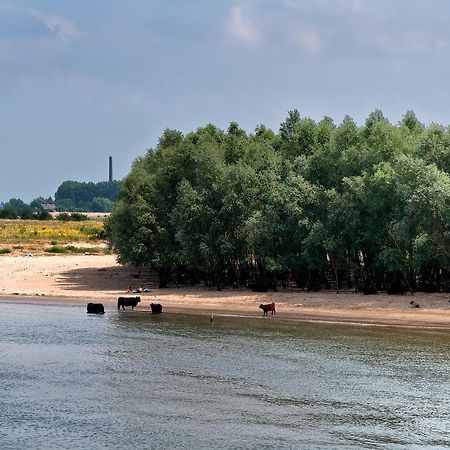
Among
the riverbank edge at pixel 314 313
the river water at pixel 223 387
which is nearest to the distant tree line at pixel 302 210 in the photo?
the riverbank edge at pixel 314 313

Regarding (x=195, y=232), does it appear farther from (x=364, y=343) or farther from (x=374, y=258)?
(x=364, y=343)

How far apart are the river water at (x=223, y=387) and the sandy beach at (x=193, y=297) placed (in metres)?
4.88

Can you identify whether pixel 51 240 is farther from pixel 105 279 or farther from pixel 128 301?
pixel 128 301

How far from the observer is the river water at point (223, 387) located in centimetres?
2781

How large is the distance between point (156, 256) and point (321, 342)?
30.6 m

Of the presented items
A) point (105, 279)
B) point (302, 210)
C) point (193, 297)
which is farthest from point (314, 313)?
point (105, 279)

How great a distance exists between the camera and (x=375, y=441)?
88.4ft

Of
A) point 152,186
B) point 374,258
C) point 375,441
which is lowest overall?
point 375,441

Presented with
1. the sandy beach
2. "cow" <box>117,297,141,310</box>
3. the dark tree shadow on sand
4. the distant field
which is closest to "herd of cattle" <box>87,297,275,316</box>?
"cow" <box>117,297,141,310</box>

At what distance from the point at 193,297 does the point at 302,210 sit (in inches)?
417

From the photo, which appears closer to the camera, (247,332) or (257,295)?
(247,332)

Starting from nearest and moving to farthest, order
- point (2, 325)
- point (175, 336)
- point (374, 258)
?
point (175, 336) → point (2, 325) → point (374, 258)

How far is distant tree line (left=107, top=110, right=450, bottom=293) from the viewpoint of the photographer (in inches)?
2389

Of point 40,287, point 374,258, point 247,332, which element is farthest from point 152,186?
point 247,332
